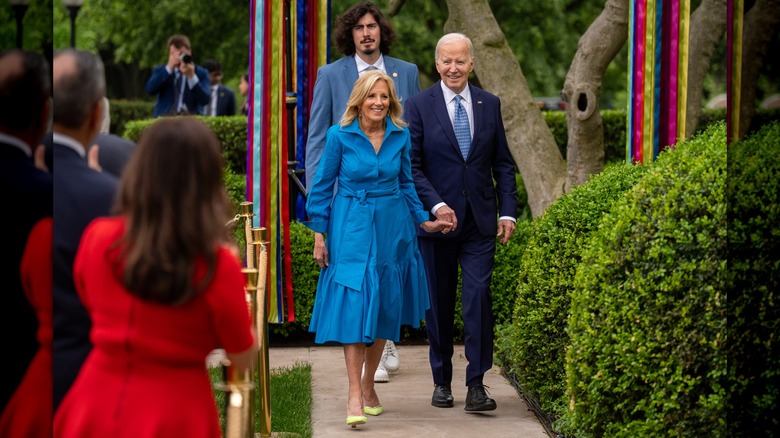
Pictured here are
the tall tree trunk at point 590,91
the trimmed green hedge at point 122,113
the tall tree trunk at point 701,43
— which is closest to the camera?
the tall tree trunk at point 590,91

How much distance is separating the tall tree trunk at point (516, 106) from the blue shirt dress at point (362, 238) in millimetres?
4209

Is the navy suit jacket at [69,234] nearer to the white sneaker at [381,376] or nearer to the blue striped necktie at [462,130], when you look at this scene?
the blue striped necktie at [462,130]

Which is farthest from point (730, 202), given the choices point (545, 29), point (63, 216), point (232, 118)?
point (545, 29)

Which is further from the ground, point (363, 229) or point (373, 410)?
point (363, 229)

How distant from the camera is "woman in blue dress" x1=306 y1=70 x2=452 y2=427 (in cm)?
675

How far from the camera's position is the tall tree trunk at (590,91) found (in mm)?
10164

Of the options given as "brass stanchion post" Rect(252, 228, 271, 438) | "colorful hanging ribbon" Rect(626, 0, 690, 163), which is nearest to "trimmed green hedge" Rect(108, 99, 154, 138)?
"colorful hanging ribbon" Rect(626, 0, 690, 163)

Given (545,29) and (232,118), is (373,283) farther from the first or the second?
(545,29)

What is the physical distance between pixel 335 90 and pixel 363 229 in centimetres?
139

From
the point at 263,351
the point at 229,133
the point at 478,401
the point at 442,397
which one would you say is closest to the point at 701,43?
the point at 442,397

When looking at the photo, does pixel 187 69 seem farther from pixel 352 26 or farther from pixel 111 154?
pixel 111 154

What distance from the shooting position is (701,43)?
10.9 metres

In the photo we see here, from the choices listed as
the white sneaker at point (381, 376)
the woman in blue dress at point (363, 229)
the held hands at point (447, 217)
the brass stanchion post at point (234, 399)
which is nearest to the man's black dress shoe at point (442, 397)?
the woman in blue dress at point (363, 229)

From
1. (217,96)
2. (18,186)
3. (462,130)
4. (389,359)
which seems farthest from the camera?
(217,96)
